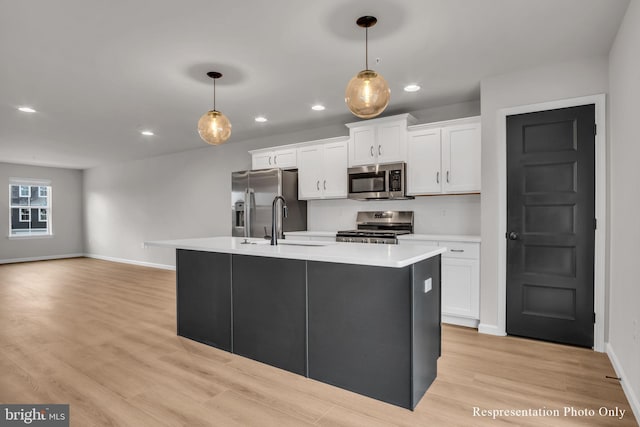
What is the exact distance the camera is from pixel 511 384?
243cm

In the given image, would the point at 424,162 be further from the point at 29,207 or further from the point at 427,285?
the point at 29,207

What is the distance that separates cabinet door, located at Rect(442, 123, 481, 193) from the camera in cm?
388

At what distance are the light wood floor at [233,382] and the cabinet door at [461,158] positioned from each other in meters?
1.54

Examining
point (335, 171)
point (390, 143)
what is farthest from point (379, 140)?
point (335, 171)

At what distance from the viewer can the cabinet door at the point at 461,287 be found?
3637mm

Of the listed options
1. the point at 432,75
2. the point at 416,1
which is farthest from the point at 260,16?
the point at 432,75

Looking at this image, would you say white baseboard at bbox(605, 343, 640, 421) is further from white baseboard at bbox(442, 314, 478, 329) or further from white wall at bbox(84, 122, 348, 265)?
white wall at bbox(84, 122, 348, 265)

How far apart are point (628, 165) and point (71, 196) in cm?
1184

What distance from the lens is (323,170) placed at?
16.8 feet

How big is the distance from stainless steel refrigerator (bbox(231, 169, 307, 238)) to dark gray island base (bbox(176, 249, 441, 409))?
216 cm

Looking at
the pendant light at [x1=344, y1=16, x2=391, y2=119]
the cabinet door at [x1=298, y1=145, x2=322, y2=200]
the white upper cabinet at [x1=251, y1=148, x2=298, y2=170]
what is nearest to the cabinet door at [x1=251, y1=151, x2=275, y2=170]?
the white upper cabinet at [x1=251, y1=148, x2=298, y2=170]

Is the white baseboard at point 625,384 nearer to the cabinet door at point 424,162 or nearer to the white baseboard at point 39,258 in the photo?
the cabinet door at point 424,162

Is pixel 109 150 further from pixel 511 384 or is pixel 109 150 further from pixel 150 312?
pixel 511 384

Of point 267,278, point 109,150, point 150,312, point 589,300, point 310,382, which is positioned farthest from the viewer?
point 109,150
